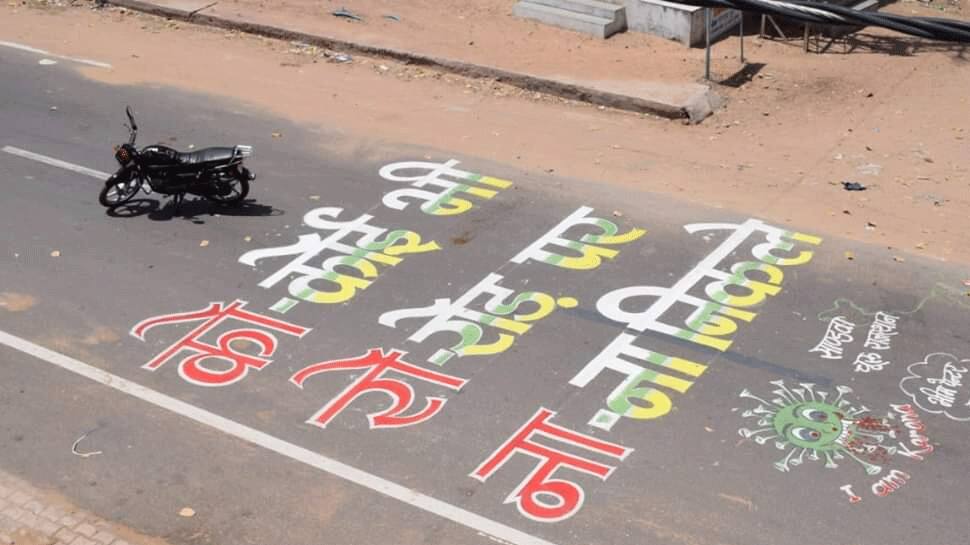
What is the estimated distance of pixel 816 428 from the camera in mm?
9375

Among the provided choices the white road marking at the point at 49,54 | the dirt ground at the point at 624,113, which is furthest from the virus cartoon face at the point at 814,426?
the white road marking at the point at 49,54

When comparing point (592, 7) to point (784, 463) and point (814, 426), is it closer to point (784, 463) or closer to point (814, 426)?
point (814, 426)

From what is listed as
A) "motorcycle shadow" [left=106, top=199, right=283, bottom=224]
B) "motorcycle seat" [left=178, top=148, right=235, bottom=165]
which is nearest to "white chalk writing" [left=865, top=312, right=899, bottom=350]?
"motorcycle shadow" [left=106, top=199, right=283, bottom=224]

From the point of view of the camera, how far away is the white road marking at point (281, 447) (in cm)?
839

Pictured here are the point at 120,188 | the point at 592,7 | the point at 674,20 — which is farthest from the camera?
the point at 592,7

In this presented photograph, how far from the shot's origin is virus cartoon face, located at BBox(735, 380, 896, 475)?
9.05 metres

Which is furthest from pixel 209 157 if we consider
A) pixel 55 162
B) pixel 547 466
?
pixel 547 466

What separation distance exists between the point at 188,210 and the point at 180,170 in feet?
1.76

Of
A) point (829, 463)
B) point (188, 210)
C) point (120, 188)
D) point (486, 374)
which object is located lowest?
point (829, 463)

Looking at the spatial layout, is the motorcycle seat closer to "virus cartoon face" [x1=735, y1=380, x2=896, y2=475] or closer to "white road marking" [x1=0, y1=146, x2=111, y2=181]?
"white road marking" [x1=0, y1=146, x2=111, y2=181]

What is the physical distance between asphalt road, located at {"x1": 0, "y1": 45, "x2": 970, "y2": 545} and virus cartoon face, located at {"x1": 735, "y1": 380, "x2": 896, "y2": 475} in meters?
0.02

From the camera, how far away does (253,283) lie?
37.9ft

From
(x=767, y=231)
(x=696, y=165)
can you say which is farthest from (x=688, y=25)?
(x=767, y=231)

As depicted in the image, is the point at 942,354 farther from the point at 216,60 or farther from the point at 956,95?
the point at 216,60
